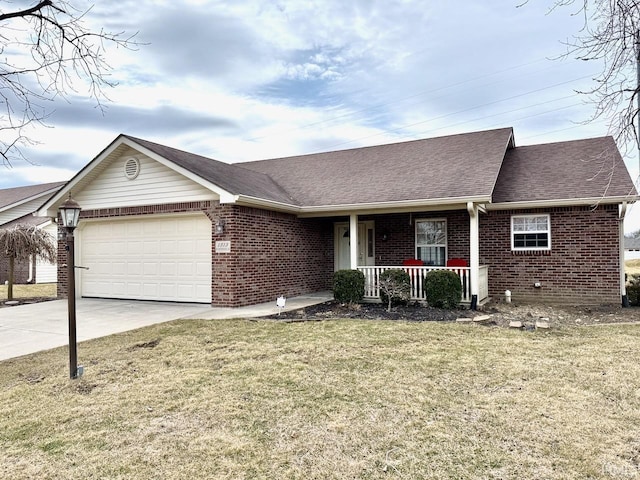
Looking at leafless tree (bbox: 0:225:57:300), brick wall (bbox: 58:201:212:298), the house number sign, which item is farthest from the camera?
leafless tree (bbox: 0:225:57:300)

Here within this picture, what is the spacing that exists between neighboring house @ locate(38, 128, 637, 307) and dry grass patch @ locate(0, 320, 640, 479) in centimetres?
453

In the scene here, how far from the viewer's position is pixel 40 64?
7059 mm

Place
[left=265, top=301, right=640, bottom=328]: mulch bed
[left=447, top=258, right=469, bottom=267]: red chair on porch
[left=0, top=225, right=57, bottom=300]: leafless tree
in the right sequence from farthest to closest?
[left=0, top=225, right=57, bottom=300]: leafless tree → [left=447, top=258, right=469, bottom=267]: red chair on porch → [left=265, top=301, right=640, bottom=328]: mulch bed

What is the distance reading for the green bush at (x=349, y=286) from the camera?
1135 centimetres

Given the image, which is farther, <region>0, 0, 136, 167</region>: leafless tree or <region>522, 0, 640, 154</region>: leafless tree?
<region>0, 0, 136, 167</region>: leafless tree

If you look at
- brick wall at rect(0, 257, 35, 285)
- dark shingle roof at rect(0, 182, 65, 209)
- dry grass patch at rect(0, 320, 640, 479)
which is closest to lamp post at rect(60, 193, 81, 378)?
dry grass patch at rect(0, 320, 640, 479)

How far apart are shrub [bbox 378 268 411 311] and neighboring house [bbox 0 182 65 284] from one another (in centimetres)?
1608

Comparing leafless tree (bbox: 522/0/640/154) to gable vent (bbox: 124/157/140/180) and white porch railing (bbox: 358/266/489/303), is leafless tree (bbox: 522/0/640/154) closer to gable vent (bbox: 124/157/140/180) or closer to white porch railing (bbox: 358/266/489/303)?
white porch railing (bbox: 358/266/489/303)

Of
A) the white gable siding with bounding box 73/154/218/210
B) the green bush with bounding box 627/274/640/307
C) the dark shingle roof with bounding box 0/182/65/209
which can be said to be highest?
the dark shingle roof with bounding box 0/182/65/209

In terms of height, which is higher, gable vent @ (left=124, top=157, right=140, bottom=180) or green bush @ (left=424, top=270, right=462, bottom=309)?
gable vent @ (left=124, top=157, right=140, bottom=180)

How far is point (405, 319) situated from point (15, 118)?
25.6 ft

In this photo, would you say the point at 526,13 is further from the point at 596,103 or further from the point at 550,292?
the point at 550,292

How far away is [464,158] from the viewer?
13.2 meters

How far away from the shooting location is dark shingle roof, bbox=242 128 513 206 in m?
11.7
